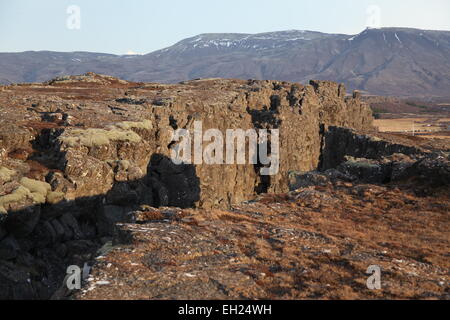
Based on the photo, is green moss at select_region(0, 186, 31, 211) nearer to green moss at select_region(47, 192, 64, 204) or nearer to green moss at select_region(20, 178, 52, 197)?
green moss at select_region(20, 178, 52, 197)

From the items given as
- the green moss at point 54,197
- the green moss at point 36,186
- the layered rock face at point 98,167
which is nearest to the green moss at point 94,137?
the layered rock face at point 98,167

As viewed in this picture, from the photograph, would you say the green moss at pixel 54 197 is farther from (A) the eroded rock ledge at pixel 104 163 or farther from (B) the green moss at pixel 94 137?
(B) the green moss at pixel 94 137

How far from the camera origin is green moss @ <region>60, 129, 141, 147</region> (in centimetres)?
3578

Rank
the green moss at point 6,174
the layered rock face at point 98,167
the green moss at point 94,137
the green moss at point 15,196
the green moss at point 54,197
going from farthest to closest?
the green moss at point 94,137 < the green moss at point 54,197 < the green moss at point 6,174 < the layered rock face at point 98,167 < the green moss at point 15,196

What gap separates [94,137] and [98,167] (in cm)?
426

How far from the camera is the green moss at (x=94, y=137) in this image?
1409 inches

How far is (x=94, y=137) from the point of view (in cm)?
3728

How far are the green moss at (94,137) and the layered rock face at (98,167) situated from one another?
9 cm

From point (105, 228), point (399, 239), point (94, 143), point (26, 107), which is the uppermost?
point (26, 107)

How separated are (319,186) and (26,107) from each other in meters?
35.8
